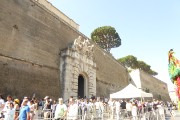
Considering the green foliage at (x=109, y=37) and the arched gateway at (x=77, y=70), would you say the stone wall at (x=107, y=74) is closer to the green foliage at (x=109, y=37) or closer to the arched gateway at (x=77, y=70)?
the arched gateway at (x=77, y=70)

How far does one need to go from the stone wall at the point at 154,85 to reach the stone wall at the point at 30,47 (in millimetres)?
19539

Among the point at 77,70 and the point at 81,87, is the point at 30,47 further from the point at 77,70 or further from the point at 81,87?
the point at 81,87

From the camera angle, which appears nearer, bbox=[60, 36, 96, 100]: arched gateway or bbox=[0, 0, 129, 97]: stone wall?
bbox=[0, 0, 129, 97]: stone wall

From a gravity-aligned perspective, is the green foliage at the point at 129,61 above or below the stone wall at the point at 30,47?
above

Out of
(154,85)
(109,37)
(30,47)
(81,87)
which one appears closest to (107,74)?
(81,87)

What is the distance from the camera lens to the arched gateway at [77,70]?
13.2 m

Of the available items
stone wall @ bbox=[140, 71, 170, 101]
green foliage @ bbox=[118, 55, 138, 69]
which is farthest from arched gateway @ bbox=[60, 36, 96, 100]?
green foliage @ bbox=[118, 55, 138, 69]

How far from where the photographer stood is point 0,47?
29.6 ft

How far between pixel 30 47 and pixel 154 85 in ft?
98.6

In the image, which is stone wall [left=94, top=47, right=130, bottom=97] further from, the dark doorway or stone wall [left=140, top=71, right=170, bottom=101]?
stone wall [left=140, top=71, right=170, bottom=101]

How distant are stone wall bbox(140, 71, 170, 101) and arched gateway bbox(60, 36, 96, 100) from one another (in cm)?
1601

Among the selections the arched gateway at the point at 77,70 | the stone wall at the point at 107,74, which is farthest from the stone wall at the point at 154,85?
the arched gateway at the point at 77,70

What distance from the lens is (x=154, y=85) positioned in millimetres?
35812

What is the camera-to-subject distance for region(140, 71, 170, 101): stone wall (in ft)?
101
